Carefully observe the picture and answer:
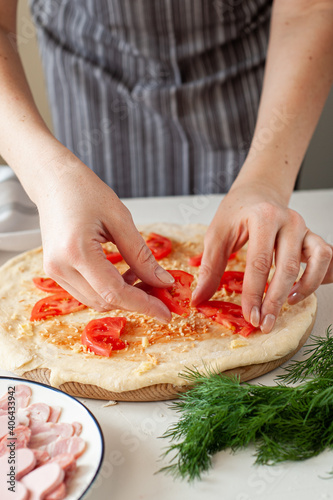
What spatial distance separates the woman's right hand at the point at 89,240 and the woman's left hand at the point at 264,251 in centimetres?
21

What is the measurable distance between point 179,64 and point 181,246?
87 centimetres

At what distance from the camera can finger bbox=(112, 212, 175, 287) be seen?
1270 mm

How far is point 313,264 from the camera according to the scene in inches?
56.7

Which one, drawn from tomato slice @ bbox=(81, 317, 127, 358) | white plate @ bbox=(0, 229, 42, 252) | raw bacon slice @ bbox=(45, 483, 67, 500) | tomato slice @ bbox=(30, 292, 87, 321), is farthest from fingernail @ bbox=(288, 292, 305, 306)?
white plate @ bbox=(0, 229, 42, 252)

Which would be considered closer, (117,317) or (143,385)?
(143,385)

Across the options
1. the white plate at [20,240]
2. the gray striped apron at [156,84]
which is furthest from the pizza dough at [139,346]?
the gray striped apron at [156,84]

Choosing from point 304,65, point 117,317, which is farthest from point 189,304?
point 304,65

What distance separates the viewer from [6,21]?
184cm

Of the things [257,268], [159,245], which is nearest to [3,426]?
[257,268]

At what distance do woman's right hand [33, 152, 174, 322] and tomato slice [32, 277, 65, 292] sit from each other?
37cm

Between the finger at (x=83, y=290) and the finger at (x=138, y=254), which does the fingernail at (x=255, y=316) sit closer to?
the finger at (x=138, y=254)

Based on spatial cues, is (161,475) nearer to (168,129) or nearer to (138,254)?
(138,254)

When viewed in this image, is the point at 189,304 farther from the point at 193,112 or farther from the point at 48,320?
the point at 193,112

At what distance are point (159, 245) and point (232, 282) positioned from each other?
37 cm
